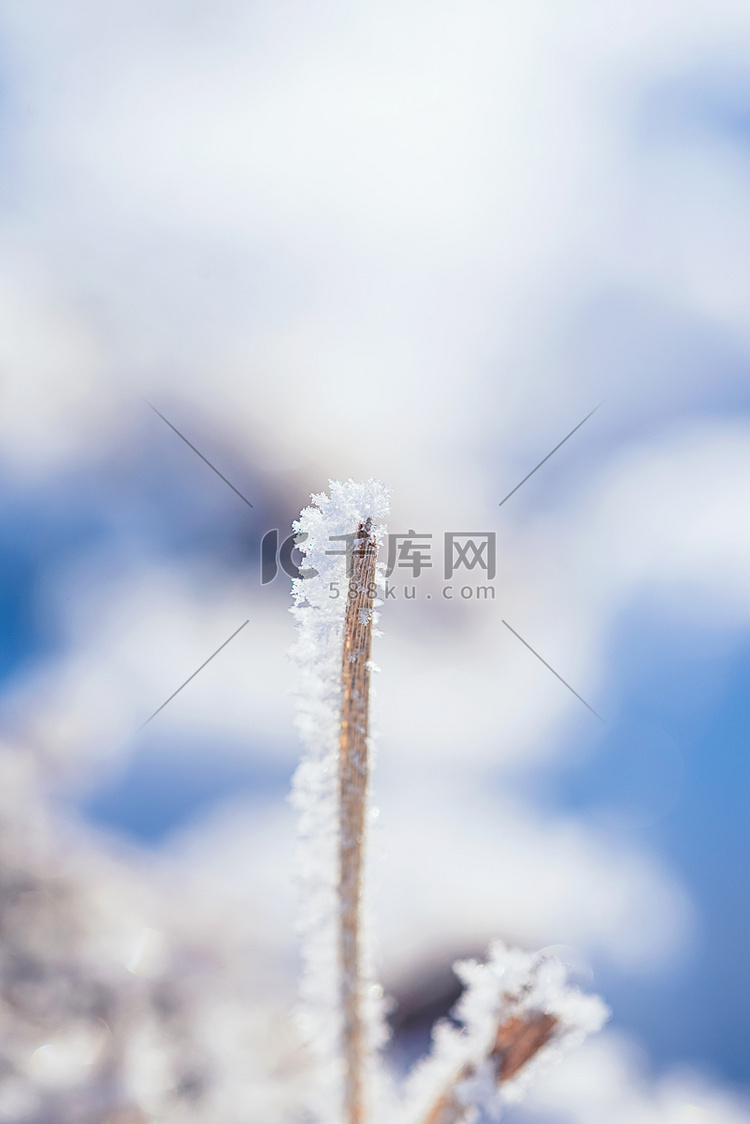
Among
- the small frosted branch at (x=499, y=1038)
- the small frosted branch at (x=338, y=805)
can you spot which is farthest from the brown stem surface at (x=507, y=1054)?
the small frosted branch at (x=338, y=805)

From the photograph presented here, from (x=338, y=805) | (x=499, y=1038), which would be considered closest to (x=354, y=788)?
(x=338, y=805)

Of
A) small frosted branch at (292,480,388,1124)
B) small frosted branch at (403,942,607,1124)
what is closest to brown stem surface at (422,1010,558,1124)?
small frosted branch at (403,942,607,1124)

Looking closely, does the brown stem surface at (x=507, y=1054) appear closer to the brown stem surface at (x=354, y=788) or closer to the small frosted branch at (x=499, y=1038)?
the small frosted branch at (x=499, y=1038)

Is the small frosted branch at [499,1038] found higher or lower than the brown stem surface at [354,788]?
lower

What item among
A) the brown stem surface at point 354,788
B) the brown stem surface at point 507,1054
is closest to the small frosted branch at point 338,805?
the brown stem surface at point 354,788

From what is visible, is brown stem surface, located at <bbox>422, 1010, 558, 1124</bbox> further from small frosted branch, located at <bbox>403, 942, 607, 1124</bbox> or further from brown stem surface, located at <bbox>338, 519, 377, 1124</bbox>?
brown stem surface, located at <bbox>338, 519, 377, 1124</bbox>

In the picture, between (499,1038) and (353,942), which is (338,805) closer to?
(353,942)

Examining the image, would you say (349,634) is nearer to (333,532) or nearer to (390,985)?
(333,532)
